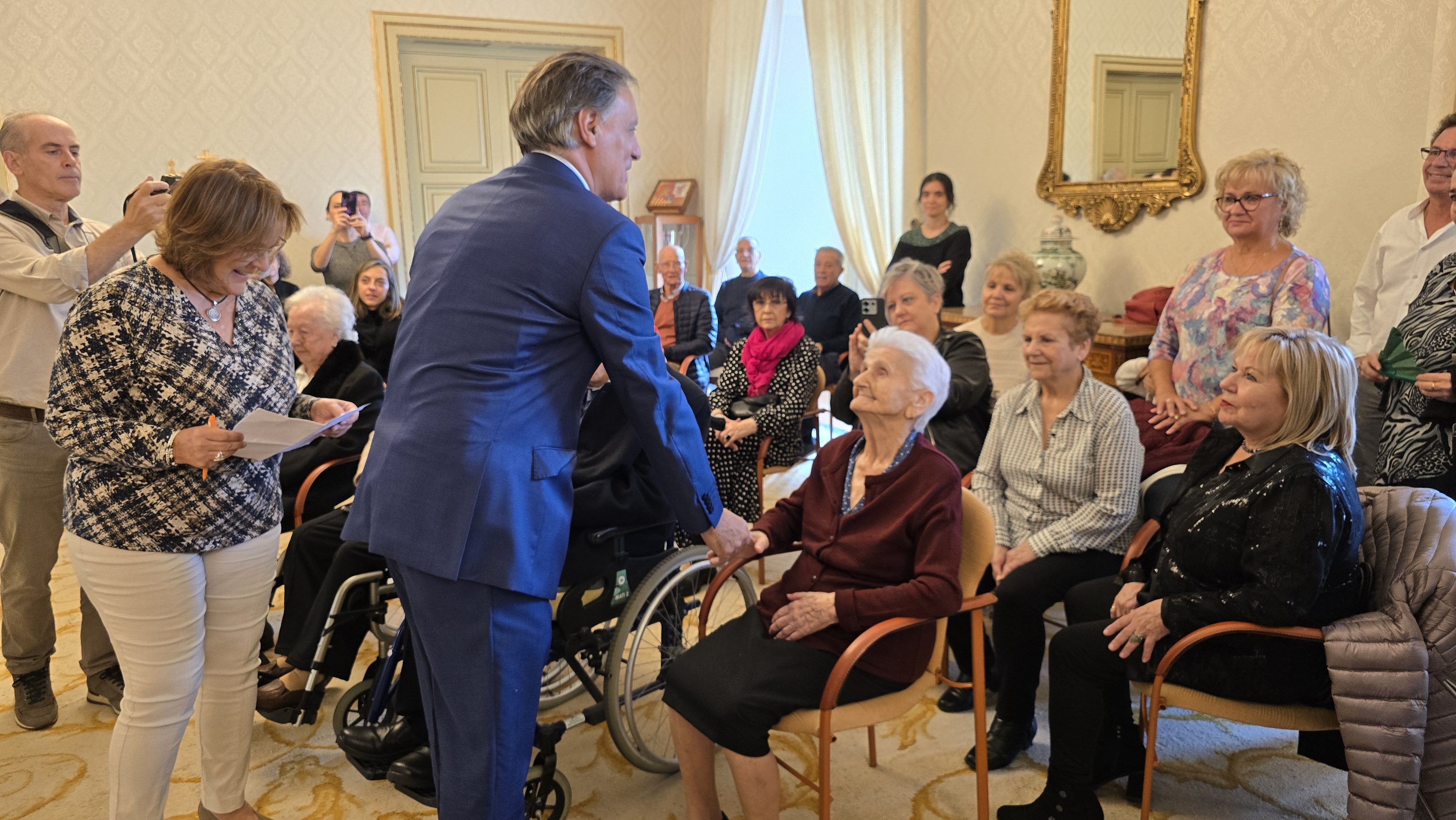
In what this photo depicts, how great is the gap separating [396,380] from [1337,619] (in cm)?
186

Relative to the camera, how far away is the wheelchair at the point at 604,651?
2117 mm

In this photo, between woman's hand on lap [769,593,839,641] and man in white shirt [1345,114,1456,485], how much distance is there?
6.22ft

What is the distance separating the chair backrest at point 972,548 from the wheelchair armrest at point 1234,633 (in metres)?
0.40

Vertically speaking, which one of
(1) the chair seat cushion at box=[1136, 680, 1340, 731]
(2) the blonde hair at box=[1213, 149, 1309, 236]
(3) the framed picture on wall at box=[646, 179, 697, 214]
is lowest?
(1) the chair seat cushion at box=[1136, 680, 1340, 731]

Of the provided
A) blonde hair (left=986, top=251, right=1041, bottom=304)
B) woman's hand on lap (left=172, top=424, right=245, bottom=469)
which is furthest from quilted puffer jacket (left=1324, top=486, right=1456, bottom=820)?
woman's hand on lap (left=172, top=424, right=245, bottom=469)

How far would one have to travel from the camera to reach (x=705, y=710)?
1922 millimetres

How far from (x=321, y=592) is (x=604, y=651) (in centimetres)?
77

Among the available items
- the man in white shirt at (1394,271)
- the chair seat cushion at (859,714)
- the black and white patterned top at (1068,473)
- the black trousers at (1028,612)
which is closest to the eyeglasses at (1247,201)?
the man in white shirt at (1394,271)

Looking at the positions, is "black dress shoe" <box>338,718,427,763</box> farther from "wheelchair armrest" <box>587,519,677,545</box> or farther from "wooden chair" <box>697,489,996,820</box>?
"wooden chair" <box>697,489,996,820</box>

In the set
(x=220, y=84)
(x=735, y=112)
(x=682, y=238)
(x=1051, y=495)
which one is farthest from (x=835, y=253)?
(x=220, y=84)

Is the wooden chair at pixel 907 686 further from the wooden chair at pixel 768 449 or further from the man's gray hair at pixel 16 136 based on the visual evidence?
the man's gray hair at pixel 16 136

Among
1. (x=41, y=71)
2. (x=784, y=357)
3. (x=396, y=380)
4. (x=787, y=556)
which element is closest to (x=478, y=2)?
(x=41, y=71)

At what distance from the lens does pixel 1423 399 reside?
2.41 meters

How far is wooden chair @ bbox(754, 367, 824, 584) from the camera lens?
3.71 meters
